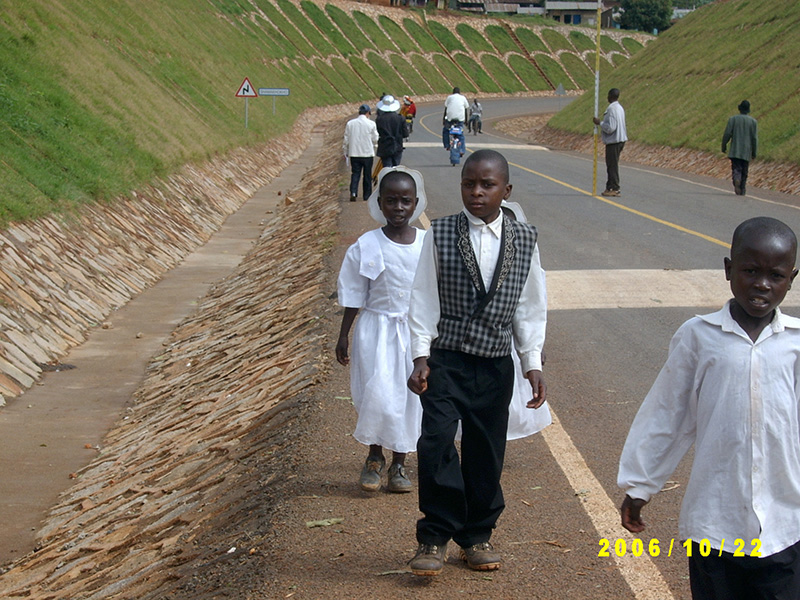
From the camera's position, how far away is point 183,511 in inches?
253

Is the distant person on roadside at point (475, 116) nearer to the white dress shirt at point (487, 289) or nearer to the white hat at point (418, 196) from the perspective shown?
the white hat at point (418, 196)

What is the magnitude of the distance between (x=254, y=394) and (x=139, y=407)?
2.25 m

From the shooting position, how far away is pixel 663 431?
329 centimetres

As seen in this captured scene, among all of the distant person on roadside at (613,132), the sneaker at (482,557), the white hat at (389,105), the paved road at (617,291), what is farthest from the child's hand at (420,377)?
the distant person on roadside at (613,132)

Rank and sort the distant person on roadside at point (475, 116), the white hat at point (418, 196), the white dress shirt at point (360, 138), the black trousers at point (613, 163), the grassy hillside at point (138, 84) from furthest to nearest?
the distant person on roadside at point (475, 116)
the black trousers at point (613, 163)
the white dress shirt at point (360, 138)
the grassy hillside at point (138, 84)
the white hat at point (418, 196)

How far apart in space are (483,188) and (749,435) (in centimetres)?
163

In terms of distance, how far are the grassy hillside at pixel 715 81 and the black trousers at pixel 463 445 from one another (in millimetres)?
19743

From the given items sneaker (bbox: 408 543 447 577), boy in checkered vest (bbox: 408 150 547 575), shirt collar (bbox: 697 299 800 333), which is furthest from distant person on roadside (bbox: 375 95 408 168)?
shirt collar (bbox: 697 299 800 333)

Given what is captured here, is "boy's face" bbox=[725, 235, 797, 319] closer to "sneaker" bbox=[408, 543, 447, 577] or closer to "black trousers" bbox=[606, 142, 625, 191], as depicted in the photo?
"sneaker" bbox=[408, 543, 447, 577]

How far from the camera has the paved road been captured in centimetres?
557

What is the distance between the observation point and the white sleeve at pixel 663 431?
3.27 metres

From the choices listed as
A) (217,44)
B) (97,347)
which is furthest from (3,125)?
(217,44)

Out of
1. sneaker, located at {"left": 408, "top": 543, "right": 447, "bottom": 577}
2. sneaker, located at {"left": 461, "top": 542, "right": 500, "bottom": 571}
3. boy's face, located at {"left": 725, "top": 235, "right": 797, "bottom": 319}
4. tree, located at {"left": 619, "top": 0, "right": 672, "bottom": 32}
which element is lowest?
sneaker, located at {"left": 461, "top": 542, "right": 500, "bottom": 571}

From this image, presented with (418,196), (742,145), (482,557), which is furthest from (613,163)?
(482,557)
